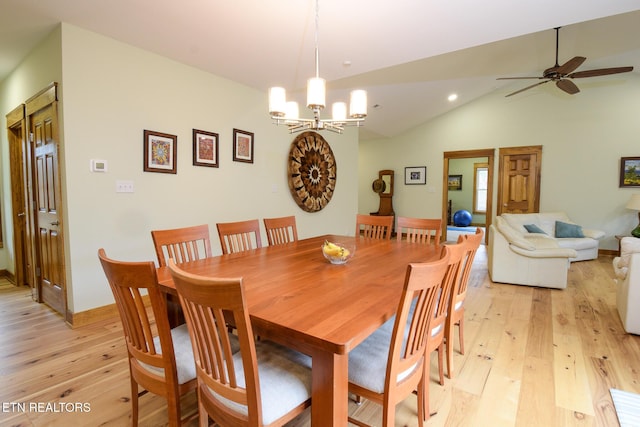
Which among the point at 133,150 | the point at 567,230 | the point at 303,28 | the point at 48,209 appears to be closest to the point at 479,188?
the point at 567,230

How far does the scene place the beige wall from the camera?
251cm

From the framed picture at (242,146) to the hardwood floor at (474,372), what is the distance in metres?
2.07

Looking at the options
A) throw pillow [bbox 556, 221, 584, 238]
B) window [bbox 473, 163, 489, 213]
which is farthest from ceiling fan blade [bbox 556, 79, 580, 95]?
window [bbox 473, 163, 489, 213]

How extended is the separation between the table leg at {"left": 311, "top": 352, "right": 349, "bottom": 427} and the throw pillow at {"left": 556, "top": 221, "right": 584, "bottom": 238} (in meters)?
5.84

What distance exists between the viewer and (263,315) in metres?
1.13

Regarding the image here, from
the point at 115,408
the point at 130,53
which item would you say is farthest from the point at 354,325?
the point at 130,53

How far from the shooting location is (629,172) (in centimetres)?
550

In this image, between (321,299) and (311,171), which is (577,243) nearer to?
(311,171)

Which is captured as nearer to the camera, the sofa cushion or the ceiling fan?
the ceiling fan

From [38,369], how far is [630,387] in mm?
3630

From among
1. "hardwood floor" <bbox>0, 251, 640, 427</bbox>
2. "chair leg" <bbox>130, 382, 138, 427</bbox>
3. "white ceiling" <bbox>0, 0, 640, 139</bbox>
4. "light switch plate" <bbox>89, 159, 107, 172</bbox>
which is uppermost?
"white ceiling" <bbox>0, 0, 640, 139</bbox>

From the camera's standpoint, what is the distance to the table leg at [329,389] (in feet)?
3.27

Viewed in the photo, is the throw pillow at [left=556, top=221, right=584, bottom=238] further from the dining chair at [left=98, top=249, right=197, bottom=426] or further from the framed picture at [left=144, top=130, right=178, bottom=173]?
the dining chair at [left=98, top=249, right=197, bottom=426]

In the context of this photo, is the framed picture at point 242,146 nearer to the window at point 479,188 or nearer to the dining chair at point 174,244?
the dining chair at point 174,244
